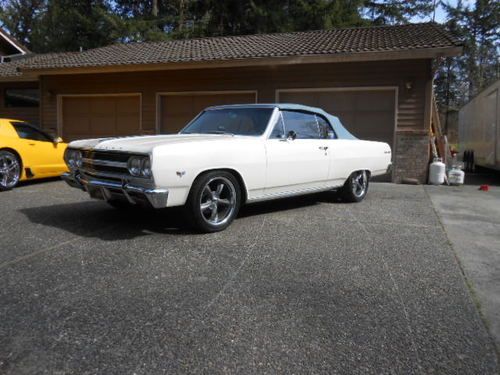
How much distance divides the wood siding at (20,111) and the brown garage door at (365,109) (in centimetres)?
1088

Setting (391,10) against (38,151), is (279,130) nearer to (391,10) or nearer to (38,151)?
(38,151)

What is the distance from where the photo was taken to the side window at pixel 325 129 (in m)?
6.51

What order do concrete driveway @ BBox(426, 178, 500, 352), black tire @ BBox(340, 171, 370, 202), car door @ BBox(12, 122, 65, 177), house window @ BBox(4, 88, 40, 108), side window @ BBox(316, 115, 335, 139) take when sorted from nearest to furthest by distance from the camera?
concrete driveway @ BBox(426, 178, 500, 352)
side window @ BBox(316, 115, 335, 139)
black tire @ BBox(340, 171, 370, 202)
car door @ BBox(12, 122, 65, 177)
house window @ BBox(4, 88, 40, 108)

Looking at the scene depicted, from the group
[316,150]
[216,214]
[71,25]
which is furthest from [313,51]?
[71,25]

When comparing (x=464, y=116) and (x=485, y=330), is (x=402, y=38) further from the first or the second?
(x=485, y=330)

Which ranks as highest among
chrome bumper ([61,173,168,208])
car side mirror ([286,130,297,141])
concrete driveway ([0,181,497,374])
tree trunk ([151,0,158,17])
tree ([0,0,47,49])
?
tree ([0,0,47,49])

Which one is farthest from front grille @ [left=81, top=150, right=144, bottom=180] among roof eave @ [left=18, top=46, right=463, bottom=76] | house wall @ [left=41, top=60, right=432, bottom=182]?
house wall @ [left=41, top=60, right=432, bottom=182]

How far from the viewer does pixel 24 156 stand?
Result: 8.33m

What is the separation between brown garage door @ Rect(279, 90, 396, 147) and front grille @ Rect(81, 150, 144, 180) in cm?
772

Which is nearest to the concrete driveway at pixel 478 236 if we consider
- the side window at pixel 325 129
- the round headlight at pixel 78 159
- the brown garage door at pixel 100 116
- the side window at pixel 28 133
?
the side window at pixel 325 129

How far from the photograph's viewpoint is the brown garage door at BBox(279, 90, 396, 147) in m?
11.2

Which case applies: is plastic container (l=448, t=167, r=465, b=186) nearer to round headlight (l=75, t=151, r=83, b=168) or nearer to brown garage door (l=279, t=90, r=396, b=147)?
brown garage door (l=279, t=90, r=396, b=147)

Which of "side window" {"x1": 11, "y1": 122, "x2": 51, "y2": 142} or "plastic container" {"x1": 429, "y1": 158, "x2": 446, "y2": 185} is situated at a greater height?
"side window" {"x1": 11, "y1": 122, "x2": 51, "y2": 142}

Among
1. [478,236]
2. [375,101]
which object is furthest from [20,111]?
[478,236]
